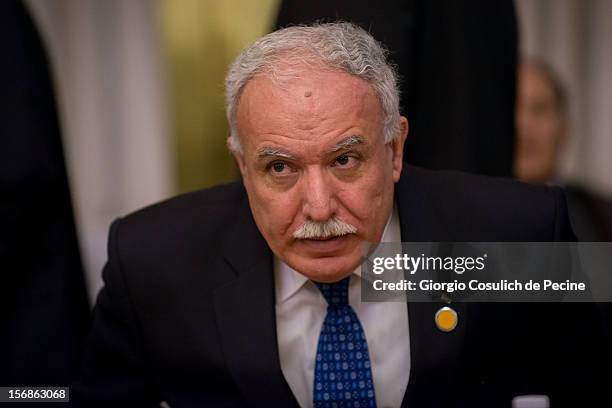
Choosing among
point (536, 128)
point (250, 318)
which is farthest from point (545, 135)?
point (250, 318)

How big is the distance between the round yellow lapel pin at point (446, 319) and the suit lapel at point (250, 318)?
301mm

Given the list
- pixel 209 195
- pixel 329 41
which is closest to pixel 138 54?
pixel 209 195

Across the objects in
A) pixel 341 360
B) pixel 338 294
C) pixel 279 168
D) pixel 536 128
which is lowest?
pixel 341 360

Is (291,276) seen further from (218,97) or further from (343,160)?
(218,97)

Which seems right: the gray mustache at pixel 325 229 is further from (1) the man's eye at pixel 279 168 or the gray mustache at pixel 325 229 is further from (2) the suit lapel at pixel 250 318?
(2) the suit lapel at pixel 250 318

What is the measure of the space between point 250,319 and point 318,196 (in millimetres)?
344

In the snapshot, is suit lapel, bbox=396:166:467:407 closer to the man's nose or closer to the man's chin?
the man's chin

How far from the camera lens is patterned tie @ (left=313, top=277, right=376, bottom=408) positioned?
5.25 ft

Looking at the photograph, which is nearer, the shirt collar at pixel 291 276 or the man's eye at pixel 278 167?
the man's eye at pixel 278 167

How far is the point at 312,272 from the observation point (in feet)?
5.16

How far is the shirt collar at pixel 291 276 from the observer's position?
5.80 feet

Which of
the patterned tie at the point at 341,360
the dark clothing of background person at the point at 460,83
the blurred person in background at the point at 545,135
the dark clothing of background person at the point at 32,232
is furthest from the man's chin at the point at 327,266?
the blurred person in background at the point at 545,135

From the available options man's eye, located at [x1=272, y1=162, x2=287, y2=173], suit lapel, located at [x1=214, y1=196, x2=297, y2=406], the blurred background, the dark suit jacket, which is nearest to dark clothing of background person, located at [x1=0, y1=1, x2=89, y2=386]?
the blurred background

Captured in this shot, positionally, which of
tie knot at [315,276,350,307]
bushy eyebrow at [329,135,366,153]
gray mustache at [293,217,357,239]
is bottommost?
tie knot at [315,276,350,307]
